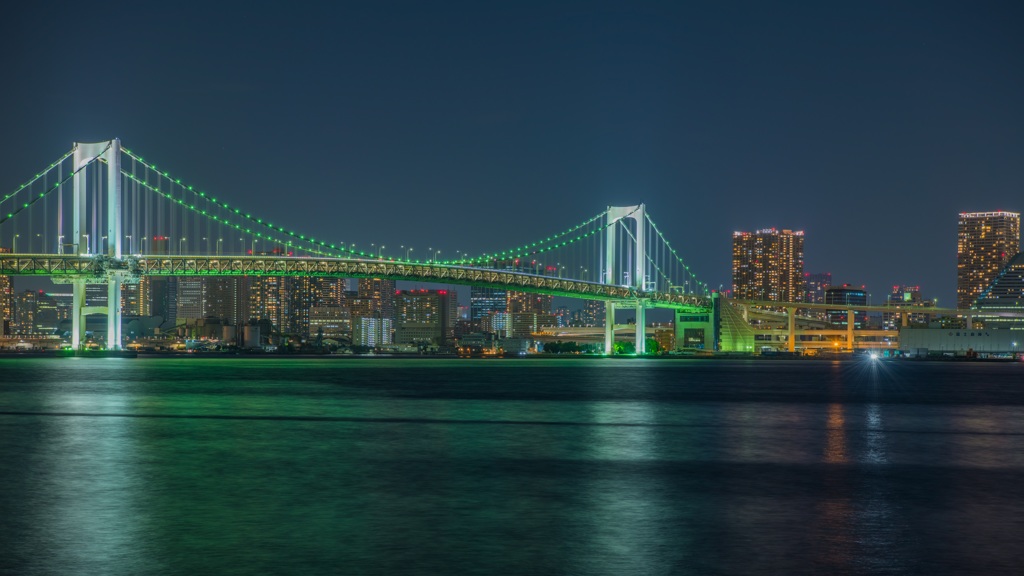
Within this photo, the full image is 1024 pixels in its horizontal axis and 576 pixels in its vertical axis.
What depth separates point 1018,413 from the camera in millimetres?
29797

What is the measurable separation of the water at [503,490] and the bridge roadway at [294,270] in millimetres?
42428

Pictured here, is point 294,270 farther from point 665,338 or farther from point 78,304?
point 665,338

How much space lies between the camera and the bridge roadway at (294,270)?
68562 millimetres

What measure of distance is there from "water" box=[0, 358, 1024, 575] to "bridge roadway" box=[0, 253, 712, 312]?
42428mm

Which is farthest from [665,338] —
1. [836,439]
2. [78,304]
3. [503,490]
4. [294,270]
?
[503,490]

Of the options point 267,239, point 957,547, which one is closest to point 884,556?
point 957,547

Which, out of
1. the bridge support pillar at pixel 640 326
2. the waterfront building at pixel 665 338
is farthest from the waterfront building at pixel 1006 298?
the bridge support pillar at pixel 640 326

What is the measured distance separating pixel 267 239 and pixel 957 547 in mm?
74546

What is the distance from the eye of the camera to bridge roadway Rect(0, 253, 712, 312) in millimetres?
68562

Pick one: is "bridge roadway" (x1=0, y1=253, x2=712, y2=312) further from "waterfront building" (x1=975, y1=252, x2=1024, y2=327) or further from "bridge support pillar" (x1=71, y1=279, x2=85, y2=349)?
"waterfront building" (x1=975, y1=252, x2=1024, y2=327)

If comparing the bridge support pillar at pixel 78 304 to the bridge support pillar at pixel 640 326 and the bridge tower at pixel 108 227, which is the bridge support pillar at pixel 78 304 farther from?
the bridge support pillar at pixel 640 326

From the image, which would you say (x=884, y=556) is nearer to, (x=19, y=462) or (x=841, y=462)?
(x=841, y=462)

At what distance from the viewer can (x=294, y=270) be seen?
239 ft

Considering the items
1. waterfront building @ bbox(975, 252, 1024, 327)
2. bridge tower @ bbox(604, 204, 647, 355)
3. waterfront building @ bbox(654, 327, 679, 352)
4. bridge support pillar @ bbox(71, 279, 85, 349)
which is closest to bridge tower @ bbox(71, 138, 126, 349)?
bridge support pillar @ bbox(71, 279, 85, 349)
